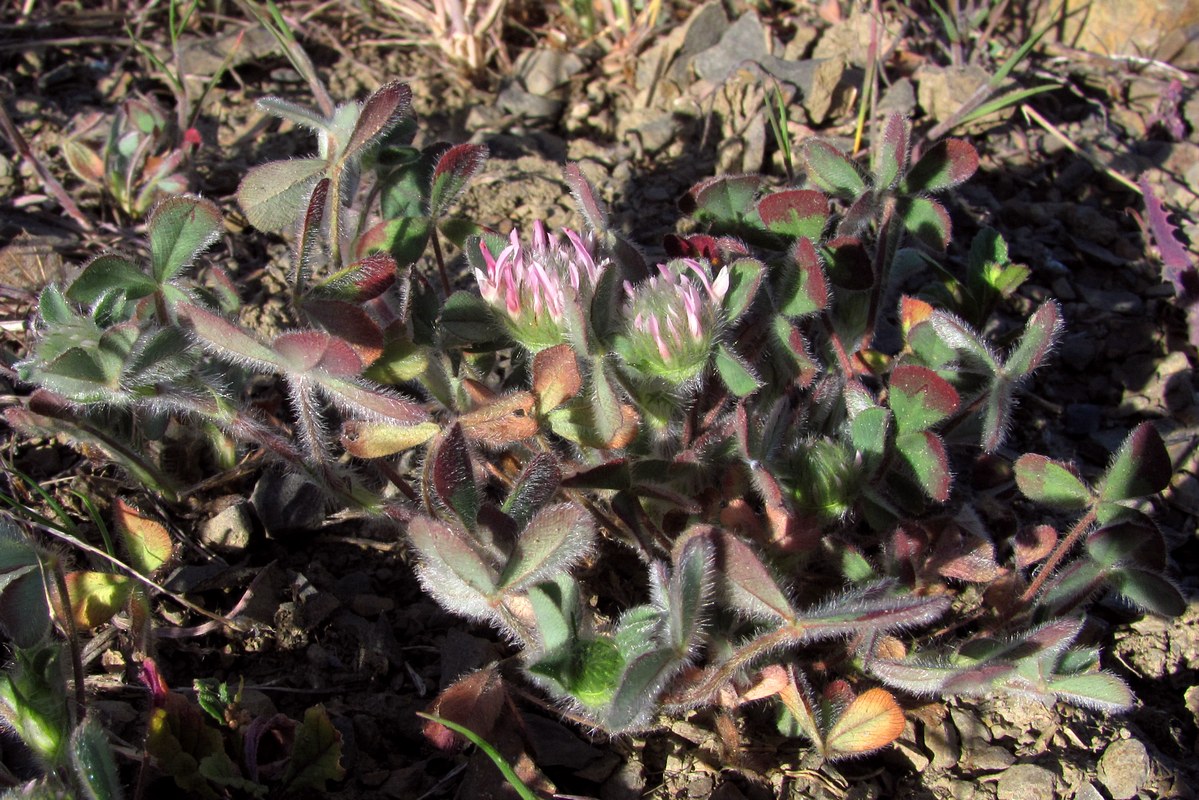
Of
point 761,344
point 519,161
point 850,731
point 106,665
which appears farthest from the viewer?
point 519,161

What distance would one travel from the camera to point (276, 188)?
94.2 inches

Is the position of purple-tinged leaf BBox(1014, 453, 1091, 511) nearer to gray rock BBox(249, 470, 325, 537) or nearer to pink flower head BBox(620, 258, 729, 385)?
pink flower head BBox(620, 258, 729, 385)

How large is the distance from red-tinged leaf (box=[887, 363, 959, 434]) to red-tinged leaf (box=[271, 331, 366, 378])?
1.14m

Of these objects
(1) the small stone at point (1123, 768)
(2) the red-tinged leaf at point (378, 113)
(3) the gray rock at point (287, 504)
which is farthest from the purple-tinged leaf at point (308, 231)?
(1) the small stone at point (1123, 768)

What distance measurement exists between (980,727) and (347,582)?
150 centimetres

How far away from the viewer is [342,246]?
253 centimetres

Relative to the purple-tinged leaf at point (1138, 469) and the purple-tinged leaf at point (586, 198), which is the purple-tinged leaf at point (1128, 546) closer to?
the purple-tinged leaf at point (1138, 469)

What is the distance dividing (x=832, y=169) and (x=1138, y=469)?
40.0 inches

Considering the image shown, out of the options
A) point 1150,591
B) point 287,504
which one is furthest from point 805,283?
point 287,504

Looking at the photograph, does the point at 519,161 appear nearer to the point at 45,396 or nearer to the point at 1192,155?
the point at 45,396

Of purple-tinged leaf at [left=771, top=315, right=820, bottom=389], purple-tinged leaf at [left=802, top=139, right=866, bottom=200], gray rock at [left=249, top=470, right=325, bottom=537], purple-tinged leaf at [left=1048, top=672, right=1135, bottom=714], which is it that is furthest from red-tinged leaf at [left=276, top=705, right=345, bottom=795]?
purple-tinged leaf at [left=802, top=139, right=866, bottom=200]

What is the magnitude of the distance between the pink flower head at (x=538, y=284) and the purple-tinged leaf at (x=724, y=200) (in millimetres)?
481

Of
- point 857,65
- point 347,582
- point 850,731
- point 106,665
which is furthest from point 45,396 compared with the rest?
point 857,65

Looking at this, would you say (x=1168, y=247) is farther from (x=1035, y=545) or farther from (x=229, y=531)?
(x=229, y=531)
